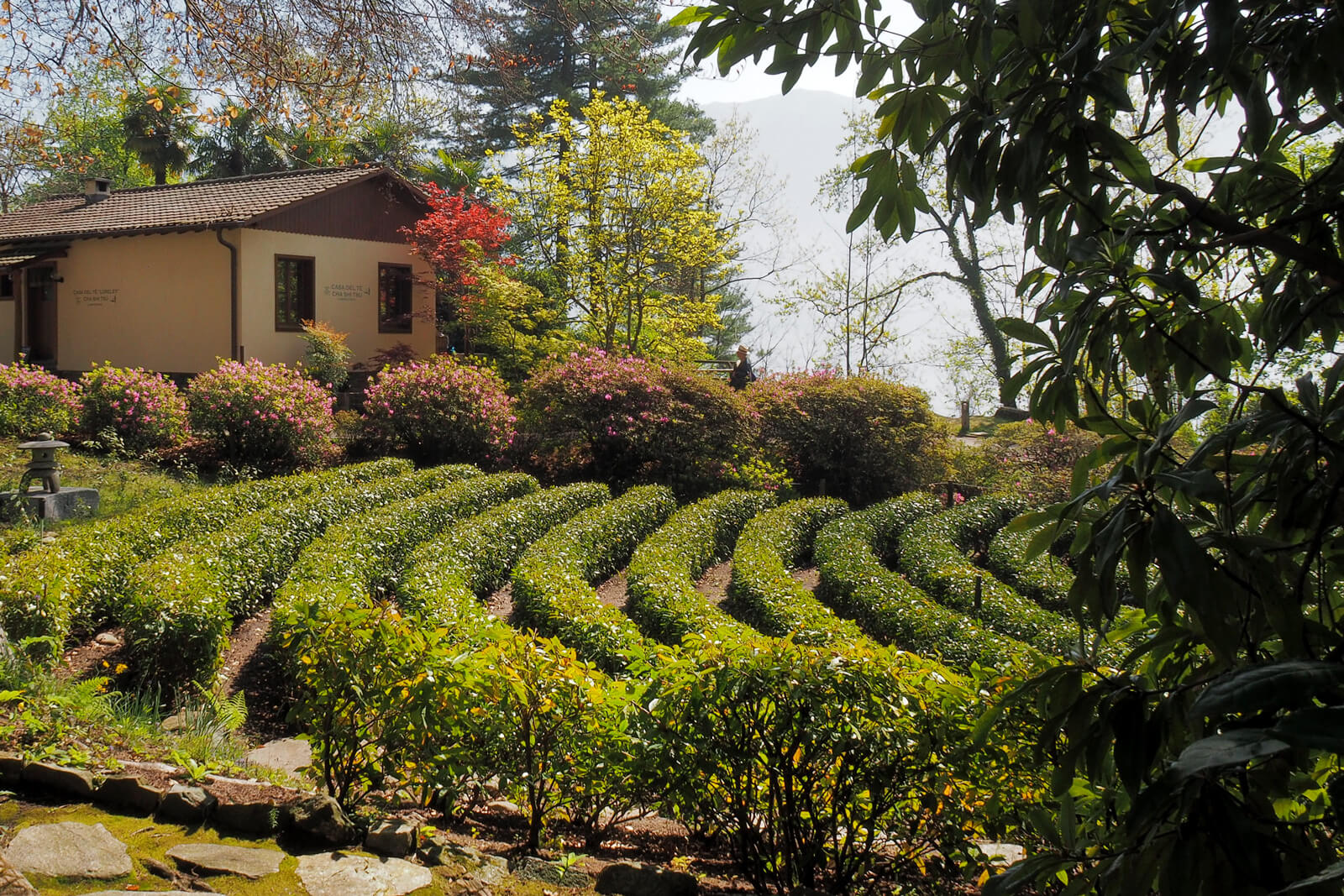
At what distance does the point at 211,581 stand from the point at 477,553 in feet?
9.10

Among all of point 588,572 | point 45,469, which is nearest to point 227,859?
point 588,572

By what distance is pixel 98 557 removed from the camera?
728 centimetres

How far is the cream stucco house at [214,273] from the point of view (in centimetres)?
1969

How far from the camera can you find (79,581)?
678 centimetres

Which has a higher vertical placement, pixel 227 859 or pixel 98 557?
pixel 98 557

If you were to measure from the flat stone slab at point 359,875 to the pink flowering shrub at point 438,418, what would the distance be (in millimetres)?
12667

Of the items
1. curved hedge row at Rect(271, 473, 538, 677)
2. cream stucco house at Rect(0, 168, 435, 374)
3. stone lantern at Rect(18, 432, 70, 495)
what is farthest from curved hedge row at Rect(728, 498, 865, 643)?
cream stucco house at Rect(0, 168, 435, 374)

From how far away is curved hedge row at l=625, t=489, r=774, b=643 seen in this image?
711 cm

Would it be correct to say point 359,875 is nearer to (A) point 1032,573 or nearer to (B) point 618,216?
(A) point 1032,573

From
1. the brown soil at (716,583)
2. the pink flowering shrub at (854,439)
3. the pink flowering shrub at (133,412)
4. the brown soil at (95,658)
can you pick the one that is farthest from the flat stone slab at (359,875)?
the pink flowering shrub at (854,439)

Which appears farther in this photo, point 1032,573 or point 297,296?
point 297,296

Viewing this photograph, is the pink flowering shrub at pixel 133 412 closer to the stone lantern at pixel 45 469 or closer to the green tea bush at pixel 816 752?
the stone lantern at pixel 45 469

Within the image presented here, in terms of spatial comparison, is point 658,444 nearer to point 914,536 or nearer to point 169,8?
point 914,536

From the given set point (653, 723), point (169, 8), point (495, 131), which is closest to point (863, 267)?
point (495, 131)
